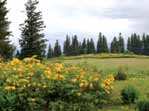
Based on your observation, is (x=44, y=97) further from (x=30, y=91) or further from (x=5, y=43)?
(x=5, y=43)

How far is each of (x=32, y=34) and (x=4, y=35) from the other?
5106 mm

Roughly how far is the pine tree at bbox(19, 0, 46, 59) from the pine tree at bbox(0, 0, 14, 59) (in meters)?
3.12

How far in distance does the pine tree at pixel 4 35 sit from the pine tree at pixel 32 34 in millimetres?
3119

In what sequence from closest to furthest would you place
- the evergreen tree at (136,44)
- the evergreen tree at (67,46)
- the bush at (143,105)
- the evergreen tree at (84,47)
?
the bush at (143,105) → the evergreen tree at (67,46) → the evergreen tree at (84,47) → the evergreen tree at (136,44)

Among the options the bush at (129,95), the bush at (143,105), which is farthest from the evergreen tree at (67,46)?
the bush at (143,105)

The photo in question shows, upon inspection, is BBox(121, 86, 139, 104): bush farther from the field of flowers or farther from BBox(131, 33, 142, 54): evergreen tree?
BBox(131, 33, 142, 54): evergreen tree

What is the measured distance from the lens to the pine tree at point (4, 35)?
39375mm

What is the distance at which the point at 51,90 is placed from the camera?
13258 mm

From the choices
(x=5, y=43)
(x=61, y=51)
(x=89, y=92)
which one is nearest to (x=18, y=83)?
Answer: (x=89, y=92)

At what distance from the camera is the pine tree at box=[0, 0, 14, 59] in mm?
39375

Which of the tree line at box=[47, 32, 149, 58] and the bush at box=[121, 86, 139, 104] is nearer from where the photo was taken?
the bush at box=[121, 86, 139, 104]

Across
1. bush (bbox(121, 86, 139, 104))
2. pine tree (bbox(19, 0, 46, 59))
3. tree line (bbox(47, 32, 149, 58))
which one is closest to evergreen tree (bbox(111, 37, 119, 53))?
tree line (bbox(47, 32, 149, 58))

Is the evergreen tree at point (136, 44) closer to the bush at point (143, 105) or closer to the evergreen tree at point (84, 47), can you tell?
the evergreen tree at point (84, 47)

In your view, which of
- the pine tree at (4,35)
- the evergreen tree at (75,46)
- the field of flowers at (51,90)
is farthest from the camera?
the evergreen tree at (75,46)
